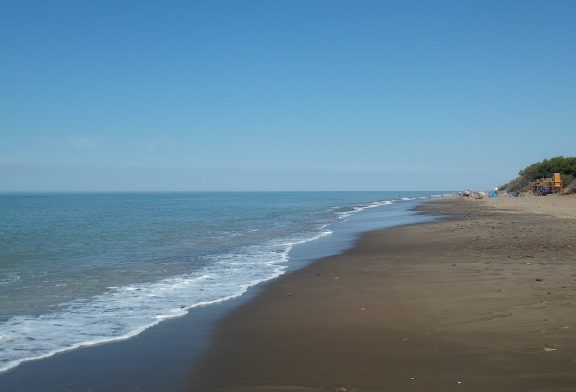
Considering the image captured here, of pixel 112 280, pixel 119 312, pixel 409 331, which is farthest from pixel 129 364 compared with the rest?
pixel 112 280

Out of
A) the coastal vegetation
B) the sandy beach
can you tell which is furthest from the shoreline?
the coastal vegetation

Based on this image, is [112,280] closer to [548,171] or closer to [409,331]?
[409,331]

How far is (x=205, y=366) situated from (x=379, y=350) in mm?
2300

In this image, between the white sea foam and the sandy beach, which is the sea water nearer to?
the white sea foam

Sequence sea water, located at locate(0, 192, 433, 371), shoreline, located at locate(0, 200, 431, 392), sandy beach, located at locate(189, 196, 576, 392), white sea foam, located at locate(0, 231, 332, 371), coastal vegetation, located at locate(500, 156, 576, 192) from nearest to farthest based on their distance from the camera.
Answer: sandy beach, located at locate(189, 196, 576, 392) < shoreline, located at locate(0, 200, 431, 392) < white sea foam, located at locate(0, 231, 332, 371) < sea water, located at locate(0, 192, 433, 371) < coastal vegetation, located at locate(500, 156, 576, 192)

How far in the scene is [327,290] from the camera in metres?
11.2

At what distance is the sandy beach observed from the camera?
558 cm

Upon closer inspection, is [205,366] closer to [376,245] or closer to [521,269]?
[521,269]

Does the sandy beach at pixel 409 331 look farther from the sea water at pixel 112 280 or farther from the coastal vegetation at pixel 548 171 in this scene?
the coastal vegetation at pixel 548 171

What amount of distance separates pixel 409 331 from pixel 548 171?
265 feet

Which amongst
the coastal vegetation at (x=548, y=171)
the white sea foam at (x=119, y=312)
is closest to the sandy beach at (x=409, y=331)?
the white sea foam at (x=119, y=312)

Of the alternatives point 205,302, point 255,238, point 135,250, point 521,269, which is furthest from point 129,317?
point 255,238

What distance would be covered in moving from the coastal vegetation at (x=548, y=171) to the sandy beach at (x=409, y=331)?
5542 centimetres

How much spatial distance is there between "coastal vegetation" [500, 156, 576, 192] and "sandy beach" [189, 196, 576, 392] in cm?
5542
